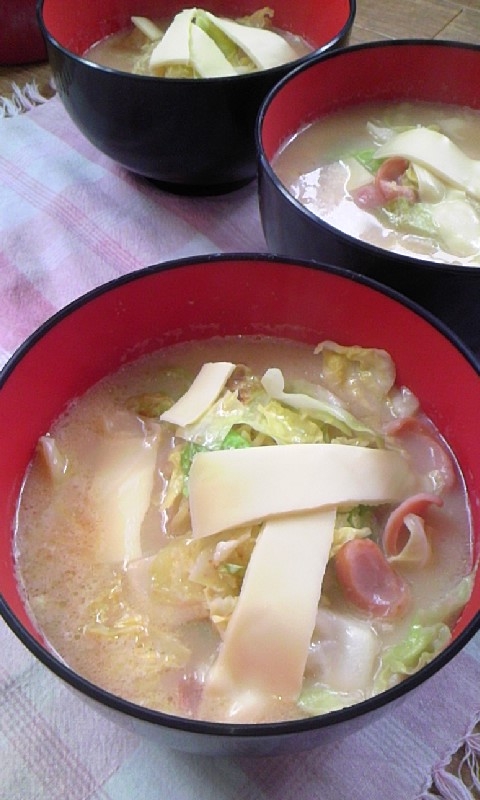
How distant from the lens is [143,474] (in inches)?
35.0

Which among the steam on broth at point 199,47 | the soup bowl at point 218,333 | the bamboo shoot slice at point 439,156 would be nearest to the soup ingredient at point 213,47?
the steam on broth at point 199,47

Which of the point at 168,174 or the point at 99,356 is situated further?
the point at 168,174

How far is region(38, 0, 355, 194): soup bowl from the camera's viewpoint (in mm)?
1148

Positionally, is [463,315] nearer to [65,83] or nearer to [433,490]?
[433,490]

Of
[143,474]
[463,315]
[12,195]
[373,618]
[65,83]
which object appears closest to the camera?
[373,618]

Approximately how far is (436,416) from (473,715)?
1.08 ft

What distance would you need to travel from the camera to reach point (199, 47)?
Answer: 4.42ft

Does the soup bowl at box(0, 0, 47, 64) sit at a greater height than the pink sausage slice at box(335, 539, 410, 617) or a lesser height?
greater

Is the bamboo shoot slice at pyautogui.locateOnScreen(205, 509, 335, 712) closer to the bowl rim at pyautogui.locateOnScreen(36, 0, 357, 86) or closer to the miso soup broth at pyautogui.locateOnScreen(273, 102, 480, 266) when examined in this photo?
the miso soup broth at pyautogui.locateOnScreen(273, 102, 480, 266)

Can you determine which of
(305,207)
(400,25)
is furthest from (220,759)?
(400,25)

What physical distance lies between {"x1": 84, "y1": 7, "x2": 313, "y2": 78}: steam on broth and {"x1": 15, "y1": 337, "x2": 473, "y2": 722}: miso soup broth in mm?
632

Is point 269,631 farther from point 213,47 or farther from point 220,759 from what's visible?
point 213,47

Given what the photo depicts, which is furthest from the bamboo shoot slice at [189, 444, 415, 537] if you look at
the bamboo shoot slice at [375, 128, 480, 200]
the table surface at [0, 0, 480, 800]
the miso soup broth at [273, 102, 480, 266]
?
the table surface at [0, 0, 480, 800]

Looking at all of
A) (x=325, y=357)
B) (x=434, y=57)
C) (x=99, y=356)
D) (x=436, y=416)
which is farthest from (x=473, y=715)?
(x=434, y=57)
